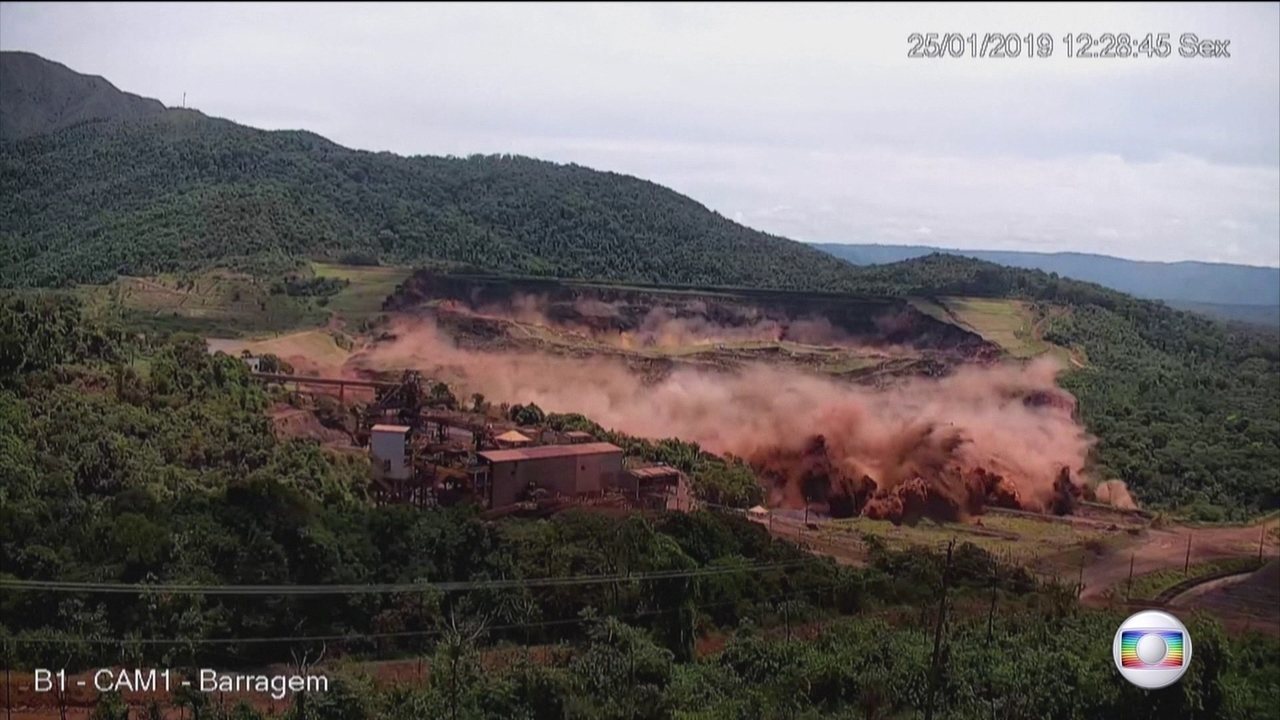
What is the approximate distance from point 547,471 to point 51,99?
13209 mm

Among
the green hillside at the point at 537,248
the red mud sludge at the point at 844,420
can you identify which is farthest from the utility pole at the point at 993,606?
the green hillside at the point at 537,248

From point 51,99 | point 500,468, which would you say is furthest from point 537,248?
point 500,468

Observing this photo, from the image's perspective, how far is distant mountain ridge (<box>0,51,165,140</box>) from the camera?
2077 cm

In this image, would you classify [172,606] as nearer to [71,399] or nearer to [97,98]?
[71,399]

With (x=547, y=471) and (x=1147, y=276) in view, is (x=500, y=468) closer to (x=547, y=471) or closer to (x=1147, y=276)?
(x=547, y=471)

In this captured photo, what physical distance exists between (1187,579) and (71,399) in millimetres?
22807

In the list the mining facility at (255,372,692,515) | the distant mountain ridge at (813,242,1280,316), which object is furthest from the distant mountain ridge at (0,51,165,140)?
the distant mountain ridge at (813,242,1280,316)

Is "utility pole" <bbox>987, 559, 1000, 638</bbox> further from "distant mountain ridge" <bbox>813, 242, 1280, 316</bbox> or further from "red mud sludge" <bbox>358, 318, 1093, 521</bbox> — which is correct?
"distant mountain ridge" <bbox>813, 242, 1280, 316</bbox>

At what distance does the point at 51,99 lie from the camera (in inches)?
914

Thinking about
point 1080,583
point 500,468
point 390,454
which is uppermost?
point 500,468

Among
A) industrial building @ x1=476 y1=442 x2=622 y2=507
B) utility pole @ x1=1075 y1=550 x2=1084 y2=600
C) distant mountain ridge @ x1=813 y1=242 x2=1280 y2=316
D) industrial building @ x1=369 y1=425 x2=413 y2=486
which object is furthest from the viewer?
distant mountain ridge @ x1=813 y1=242 x2=1280 y2=316

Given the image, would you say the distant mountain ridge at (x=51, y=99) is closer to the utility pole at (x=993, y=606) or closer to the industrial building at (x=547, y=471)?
the industrial building at (x=547, y=471)

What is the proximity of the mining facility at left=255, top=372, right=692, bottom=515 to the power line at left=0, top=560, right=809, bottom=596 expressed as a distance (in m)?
5.14

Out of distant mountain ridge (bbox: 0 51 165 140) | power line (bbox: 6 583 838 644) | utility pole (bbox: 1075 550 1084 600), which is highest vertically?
distant mountain ridge (bbox: 0 51 165 140)
